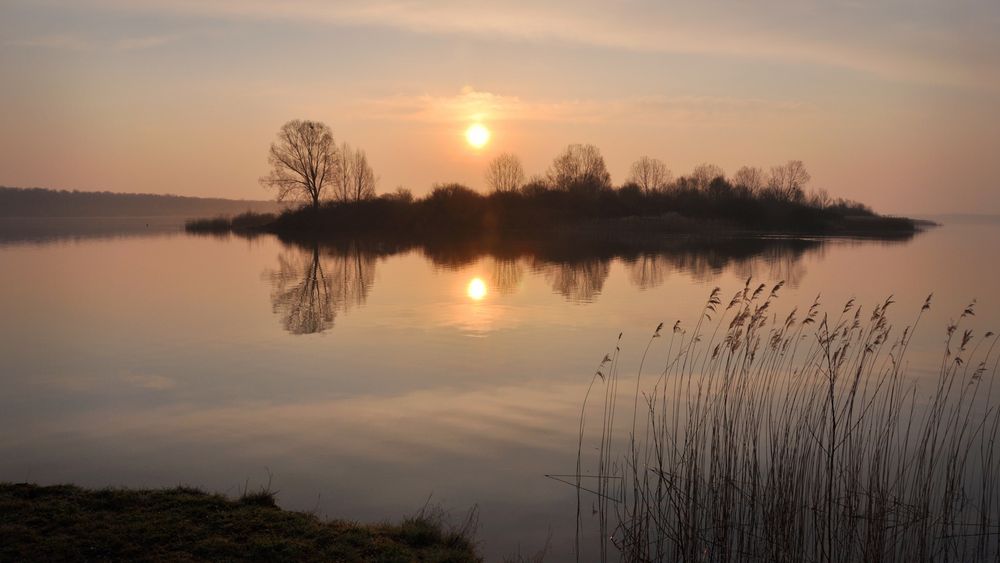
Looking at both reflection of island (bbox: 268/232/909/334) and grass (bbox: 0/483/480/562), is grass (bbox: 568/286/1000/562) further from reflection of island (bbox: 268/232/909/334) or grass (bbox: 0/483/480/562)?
reflection of island (bbox: 268/232/909/334)

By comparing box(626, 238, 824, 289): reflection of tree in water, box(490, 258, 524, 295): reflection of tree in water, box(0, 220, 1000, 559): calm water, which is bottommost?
box(0, 220, 1000, 559): calm water

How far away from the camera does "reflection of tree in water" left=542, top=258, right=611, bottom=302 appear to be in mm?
21297

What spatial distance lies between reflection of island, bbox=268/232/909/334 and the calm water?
0.24 meters

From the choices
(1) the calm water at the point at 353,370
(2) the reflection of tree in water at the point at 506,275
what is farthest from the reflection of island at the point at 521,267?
(1) the calm water at the point at 353,370

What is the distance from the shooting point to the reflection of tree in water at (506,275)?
23097 millimetres

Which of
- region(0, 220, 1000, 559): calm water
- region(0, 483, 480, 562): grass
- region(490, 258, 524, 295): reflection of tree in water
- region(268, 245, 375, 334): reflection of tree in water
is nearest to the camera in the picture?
region(0, 483, 480, 562): grass

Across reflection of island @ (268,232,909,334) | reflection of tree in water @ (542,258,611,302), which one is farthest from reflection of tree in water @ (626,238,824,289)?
reflection of tree in water @ (542,258,611,302)

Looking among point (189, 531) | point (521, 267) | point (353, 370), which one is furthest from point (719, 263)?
point (189, 531)

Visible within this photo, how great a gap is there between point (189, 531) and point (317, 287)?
60.5 ft

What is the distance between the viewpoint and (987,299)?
60.7ft

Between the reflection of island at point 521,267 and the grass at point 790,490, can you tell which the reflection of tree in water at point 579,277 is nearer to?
the reflection of island at point 521,267

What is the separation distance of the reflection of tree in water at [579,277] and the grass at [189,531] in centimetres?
1460

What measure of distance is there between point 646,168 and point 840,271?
240 feet

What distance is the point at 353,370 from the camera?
11.5 m
